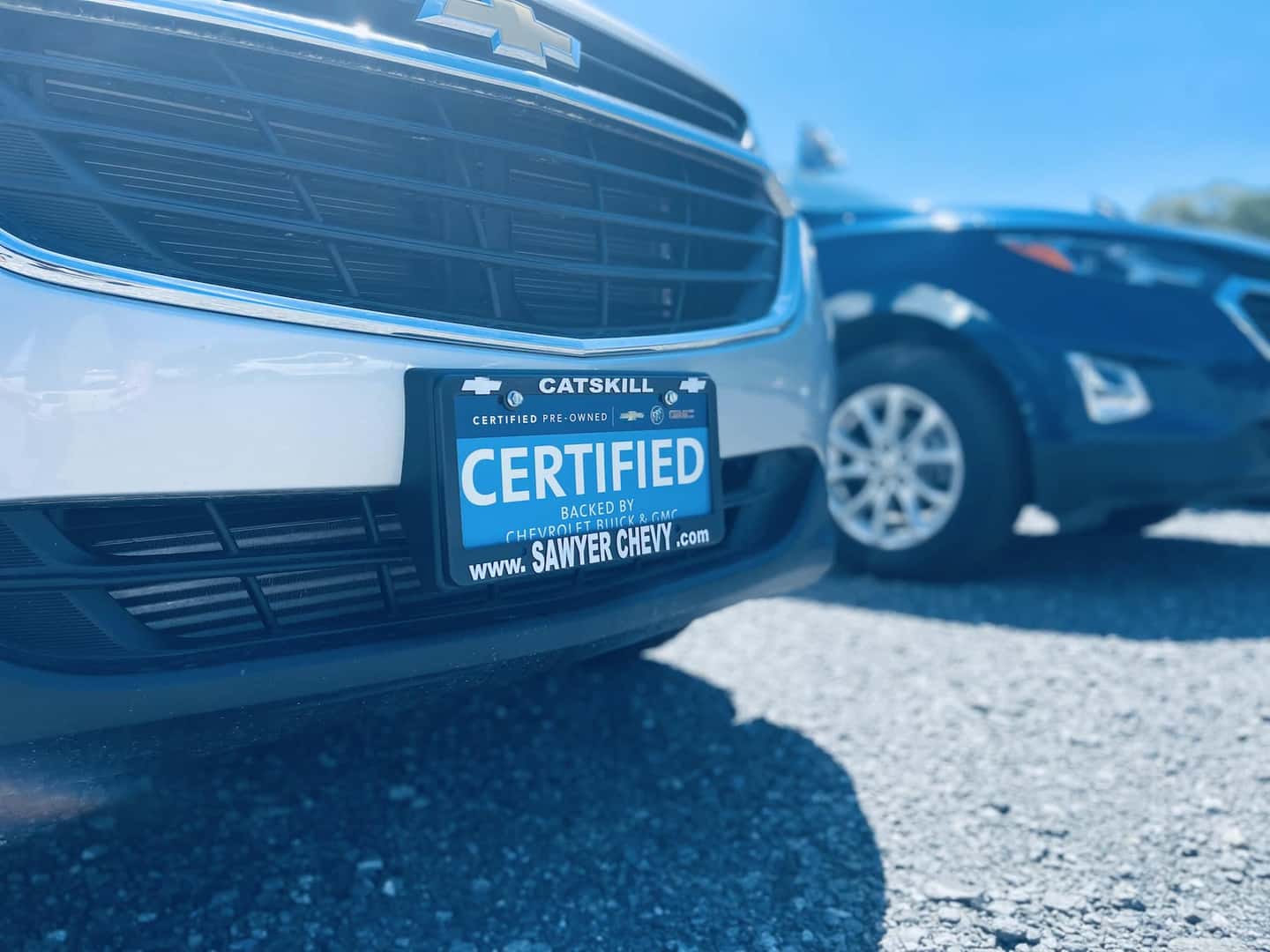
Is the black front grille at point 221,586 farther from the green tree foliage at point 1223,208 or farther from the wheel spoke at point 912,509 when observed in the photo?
the green tree foliage at point 1223,208

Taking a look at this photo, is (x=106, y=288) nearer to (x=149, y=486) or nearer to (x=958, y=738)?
(x=149, y=486)

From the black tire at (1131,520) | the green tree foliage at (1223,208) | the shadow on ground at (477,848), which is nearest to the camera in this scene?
the shadow on ground at (477,848)

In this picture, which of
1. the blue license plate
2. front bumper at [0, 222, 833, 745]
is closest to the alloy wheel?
the blue license plate

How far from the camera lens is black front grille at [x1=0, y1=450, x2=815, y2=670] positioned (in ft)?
3.61

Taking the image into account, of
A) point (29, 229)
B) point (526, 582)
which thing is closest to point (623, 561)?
point (526, 582)

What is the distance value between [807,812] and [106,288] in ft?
4.33

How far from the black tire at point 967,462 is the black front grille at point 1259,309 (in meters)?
0.68

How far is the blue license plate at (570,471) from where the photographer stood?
130 cm

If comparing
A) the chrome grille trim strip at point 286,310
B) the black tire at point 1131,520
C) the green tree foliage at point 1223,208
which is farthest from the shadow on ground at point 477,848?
the green tree foliage at point 1223,208

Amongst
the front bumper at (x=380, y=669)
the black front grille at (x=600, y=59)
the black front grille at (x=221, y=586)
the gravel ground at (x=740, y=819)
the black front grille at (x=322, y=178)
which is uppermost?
the black front grille at (x=600, y=59)

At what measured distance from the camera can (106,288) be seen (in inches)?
42.8

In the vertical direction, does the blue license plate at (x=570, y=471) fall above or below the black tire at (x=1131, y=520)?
above

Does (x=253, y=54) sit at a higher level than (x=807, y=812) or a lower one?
higher

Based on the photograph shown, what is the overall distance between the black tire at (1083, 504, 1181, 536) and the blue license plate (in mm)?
2913
